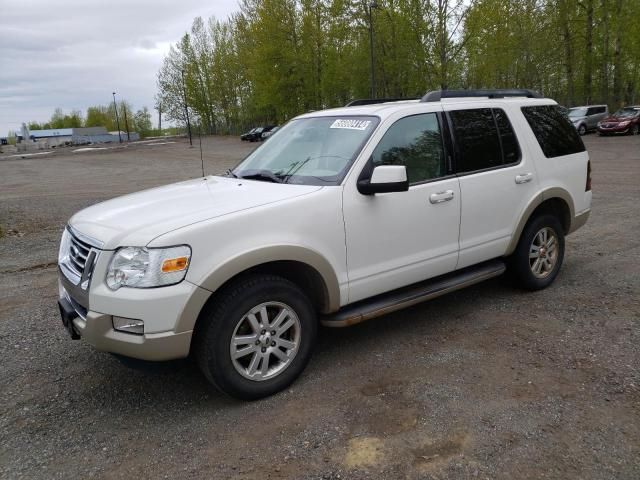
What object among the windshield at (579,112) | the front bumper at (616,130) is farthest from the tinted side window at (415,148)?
the windshield at (579,112)

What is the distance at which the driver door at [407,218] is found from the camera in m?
3.74

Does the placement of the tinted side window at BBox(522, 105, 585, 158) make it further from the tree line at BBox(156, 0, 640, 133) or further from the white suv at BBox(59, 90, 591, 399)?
the tree line at BBox(156, 0, 640, 133)

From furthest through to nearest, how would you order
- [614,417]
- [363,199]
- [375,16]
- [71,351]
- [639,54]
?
[375,16]
[639,54]
[71,351]
[363,199]
[614,417]

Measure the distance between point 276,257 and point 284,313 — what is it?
396 mm

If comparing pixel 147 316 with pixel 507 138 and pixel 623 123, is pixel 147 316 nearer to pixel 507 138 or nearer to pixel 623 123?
pixel 507 138

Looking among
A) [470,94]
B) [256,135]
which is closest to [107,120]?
[256,135]

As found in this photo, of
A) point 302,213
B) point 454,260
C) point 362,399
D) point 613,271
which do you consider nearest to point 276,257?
point 302,213

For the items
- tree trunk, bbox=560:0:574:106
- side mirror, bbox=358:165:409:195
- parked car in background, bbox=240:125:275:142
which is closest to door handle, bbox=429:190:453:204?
side mirror, bbox=358:165:409:195

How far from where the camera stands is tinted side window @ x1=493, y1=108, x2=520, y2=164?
4.75 m

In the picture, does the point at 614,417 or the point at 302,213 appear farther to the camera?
the point at 302,213

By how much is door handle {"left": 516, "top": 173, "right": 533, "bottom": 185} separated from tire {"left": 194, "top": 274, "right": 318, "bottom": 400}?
2.36 m

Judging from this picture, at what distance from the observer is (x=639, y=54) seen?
36000 millimetres

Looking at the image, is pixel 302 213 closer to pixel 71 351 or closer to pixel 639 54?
pixel 71 351

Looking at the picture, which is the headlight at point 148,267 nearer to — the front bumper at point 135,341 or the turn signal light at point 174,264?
the turn signal light at point 174,264
